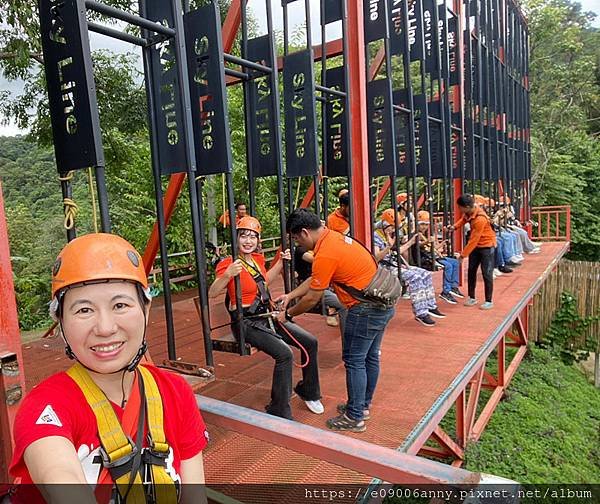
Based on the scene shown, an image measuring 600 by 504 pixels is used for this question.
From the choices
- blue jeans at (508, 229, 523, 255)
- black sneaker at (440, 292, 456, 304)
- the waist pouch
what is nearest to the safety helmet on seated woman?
the waist pouch

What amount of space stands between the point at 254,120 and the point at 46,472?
11.0 feet

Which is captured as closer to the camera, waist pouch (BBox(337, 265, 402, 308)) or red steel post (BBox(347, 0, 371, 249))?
waist pouch (BBox(337, 265, 402, 308))

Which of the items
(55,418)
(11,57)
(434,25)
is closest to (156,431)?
(55,418)

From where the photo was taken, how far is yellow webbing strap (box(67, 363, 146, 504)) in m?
1.27

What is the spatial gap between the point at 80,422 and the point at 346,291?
2326 mm

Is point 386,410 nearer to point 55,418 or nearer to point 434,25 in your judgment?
point 55,418

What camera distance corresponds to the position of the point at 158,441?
52.5 inches

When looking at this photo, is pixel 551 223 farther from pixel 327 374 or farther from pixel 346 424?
pixel 346 424

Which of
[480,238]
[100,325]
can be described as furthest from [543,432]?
[100,325]

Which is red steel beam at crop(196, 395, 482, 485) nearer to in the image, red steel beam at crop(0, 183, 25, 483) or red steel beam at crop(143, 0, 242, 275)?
red steel beam at crop(0, 183, 25, 483)

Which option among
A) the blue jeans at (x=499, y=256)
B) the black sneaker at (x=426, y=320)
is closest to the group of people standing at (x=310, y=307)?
the black sneaker at (x=426, y=320)

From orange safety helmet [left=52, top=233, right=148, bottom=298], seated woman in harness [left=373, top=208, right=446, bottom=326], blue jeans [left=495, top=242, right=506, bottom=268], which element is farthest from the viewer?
blue jeans [left=495, top=242, right=506, bottom=268]

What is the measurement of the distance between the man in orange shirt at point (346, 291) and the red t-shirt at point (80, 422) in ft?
6.38

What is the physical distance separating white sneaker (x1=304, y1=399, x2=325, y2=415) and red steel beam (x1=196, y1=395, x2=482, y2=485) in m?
2.07
